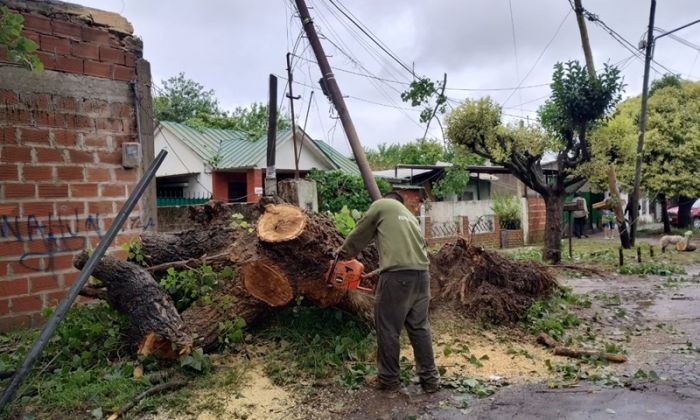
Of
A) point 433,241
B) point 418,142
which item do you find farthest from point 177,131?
point 418,142

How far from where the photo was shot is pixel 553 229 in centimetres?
1219

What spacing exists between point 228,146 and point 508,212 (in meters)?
10.5

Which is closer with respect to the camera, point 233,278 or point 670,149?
point 233,278

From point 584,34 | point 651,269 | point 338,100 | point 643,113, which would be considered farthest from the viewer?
point 643,113

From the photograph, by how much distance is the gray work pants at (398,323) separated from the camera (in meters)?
4.58

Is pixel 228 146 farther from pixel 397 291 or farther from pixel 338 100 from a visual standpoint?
pixel 397 291

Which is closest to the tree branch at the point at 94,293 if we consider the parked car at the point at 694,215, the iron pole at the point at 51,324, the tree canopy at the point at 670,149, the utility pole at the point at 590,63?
the iron pole at the point at 51,324

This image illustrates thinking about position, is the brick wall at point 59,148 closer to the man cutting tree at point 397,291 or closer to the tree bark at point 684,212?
the man cutting tree at point 397,291

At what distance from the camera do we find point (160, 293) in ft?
15.8

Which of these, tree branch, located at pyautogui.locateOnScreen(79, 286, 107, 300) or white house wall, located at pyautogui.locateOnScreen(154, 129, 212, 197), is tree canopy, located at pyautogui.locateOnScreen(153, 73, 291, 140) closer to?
white house wall, located at pyautogui.locateOnScreen(154, 129, 212, 197)

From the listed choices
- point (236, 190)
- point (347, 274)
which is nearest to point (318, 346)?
point (347, 274)

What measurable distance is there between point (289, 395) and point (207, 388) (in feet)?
2.15

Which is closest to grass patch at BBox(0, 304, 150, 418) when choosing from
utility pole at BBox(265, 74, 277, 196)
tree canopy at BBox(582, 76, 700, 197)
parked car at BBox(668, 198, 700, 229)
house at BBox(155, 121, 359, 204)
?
utility pole at BBox(265, 74, 277, 196)

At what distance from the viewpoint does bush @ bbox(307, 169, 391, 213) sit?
14.4 m
